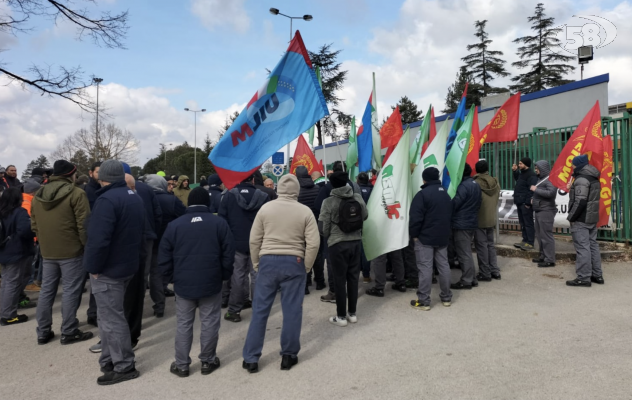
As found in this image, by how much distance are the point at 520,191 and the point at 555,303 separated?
3502 mm

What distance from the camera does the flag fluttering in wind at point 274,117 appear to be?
16.8ft

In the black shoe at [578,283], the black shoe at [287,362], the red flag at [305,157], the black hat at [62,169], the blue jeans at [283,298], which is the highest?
the red flag at [305,157]

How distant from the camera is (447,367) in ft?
13.6

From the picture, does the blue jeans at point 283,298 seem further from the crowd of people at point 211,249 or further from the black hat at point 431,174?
the black hat at point 431,174

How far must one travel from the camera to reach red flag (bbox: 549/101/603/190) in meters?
7.56

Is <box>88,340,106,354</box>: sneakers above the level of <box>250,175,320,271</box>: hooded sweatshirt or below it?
below

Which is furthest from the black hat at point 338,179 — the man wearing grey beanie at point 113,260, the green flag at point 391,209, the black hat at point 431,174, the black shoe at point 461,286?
the black shoe at point 461,286

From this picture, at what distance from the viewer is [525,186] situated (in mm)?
9000

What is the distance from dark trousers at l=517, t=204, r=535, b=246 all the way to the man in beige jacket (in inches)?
252

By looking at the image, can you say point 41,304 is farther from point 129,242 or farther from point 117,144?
point 117,144

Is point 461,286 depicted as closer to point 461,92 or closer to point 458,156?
point 458,156

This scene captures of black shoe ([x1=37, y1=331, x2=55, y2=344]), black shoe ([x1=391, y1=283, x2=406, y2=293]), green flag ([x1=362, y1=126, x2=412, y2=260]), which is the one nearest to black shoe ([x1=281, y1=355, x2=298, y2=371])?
green flag ([x1=362, y1=126, x2=412, y2=260])

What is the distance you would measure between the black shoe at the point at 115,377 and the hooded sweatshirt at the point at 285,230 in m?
1.54

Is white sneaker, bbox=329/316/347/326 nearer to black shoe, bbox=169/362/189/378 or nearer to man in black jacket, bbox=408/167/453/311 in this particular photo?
man in black jacket, bbox=408/167/453/311
